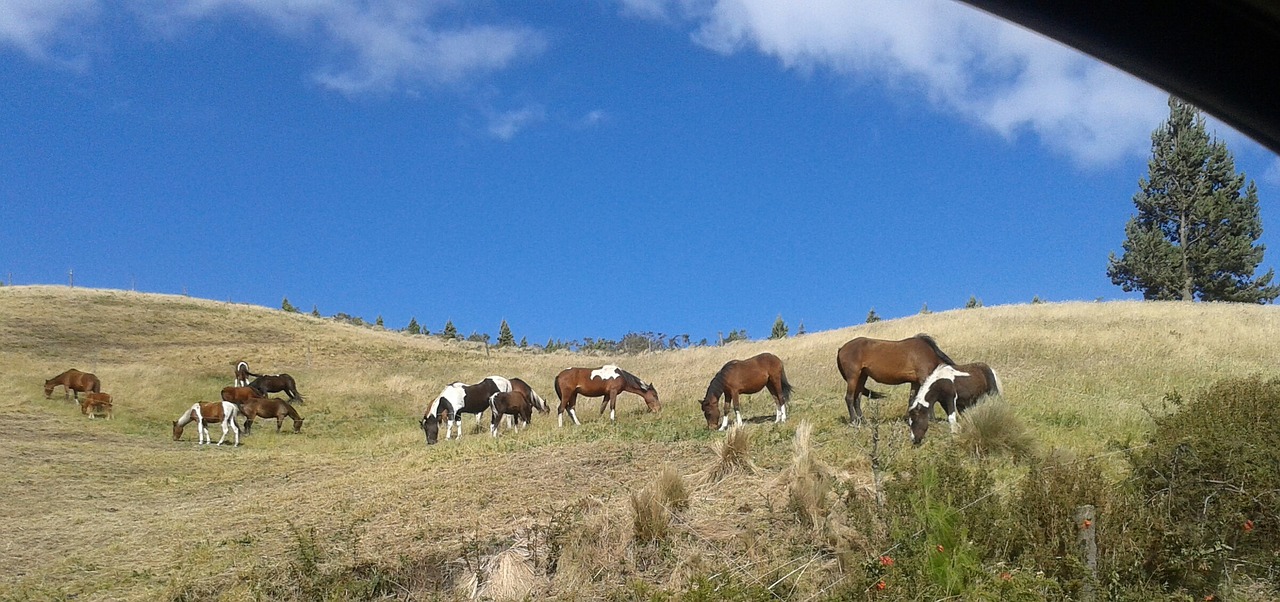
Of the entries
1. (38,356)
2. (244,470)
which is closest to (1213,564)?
(244,470)

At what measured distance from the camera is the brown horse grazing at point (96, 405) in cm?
2738

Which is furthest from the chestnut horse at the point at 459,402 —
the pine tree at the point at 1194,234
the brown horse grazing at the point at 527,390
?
the pine tree at the point at 1194,234

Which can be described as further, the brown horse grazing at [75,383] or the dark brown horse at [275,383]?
the dark brown horse at [275,383]

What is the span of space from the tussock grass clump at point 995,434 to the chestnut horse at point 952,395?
0.66 meters

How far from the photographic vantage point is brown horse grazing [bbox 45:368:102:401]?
1169 inches

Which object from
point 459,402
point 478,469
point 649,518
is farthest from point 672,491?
point 459,402

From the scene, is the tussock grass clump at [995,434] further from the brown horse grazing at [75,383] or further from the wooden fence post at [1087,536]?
the brown horse grazing at [75,383]

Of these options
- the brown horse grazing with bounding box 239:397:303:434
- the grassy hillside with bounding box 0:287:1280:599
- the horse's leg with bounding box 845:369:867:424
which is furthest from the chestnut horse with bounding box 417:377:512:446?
the horse's leg with bounding box 845:369:867:424

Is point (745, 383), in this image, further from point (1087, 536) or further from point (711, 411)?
point (1087, 536)

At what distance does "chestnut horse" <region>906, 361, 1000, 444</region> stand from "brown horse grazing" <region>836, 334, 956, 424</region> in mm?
616

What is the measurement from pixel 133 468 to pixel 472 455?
30.1 ft

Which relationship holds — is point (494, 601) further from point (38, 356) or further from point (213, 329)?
point (213, 329)

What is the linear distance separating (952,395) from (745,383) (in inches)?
217

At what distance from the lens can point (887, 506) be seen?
8.77 m
